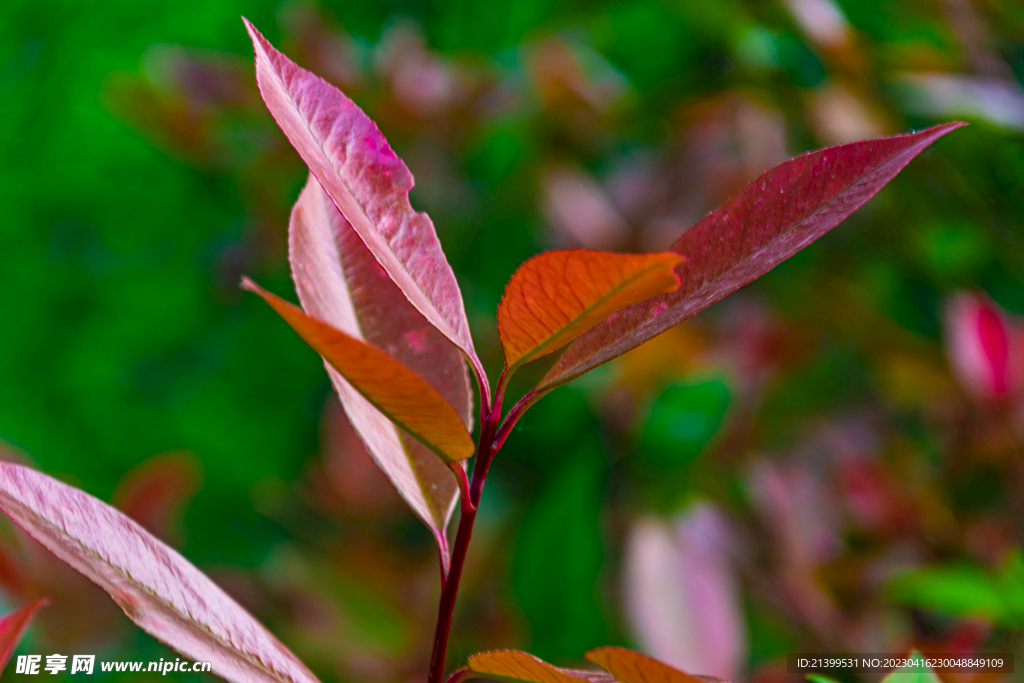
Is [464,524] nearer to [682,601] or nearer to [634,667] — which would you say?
[634,667]

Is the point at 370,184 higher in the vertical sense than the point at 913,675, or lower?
higher

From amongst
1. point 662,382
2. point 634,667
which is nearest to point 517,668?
point 634,667

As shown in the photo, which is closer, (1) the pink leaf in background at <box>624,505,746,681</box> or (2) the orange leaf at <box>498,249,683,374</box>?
(2) the orange leaf at <box>498,249,683,374</box>

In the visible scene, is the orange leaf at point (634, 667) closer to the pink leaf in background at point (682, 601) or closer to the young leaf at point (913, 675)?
the young leaf at point (913, 675)

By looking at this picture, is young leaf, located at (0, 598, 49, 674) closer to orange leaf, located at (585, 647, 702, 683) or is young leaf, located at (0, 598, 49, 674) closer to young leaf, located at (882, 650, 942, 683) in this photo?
orange leaf, located at (585, 647, 702, 683)

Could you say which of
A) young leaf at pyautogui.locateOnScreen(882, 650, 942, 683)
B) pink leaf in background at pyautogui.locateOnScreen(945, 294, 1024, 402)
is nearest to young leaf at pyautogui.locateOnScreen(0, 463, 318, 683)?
young leaf at pyautogui.locateOnScreen(882, 650, 942, 683)

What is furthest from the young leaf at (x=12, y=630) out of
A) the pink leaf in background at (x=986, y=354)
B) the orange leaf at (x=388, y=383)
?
the pink leaf in background at (x=986, y=354)

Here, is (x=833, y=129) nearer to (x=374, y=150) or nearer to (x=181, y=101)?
(x=374, y=150)
